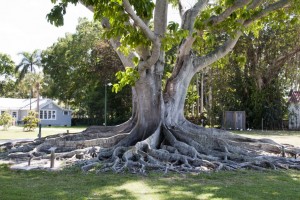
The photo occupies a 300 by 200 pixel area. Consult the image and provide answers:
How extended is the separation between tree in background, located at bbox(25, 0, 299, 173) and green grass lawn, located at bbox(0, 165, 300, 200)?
1000mm

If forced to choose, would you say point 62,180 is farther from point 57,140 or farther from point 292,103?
point 292,103

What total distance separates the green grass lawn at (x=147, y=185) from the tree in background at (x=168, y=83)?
1000 millimetres

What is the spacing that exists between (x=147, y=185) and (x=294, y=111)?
33.1 meters

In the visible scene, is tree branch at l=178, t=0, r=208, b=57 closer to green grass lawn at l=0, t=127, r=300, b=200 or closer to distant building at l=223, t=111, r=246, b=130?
green grass lawn at l=0, t=127, r=300, b=200

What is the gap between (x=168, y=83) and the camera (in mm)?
14539

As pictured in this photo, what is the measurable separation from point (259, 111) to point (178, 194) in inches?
1227

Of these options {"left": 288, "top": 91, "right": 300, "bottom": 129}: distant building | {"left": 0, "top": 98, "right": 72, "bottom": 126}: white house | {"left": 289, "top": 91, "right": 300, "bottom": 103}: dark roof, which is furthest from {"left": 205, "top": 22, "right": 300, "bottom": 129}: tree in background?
{"left": 0, "top": 98, "right": 72, "bottom": 126}: white house

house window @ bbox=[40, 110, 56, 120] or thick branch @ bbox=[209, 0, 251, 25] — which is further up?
thick branch @ bbox=[209, 0, 251, 25]

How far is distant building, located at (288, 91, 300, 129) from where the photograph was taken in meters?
37.4

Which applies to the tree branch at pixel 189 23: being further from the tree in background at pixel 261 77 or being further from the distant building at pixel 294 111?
the distant building at pixel 294 111

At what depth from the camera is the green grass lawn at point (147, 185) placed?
282 inches

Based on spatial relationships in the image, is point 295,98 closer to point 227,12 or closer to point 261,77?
point 261,77

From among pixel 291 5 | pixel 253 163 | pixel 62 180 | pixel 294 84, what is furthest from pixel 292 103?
pixel 62 180

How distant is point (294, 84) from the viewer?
4719 centimetres
